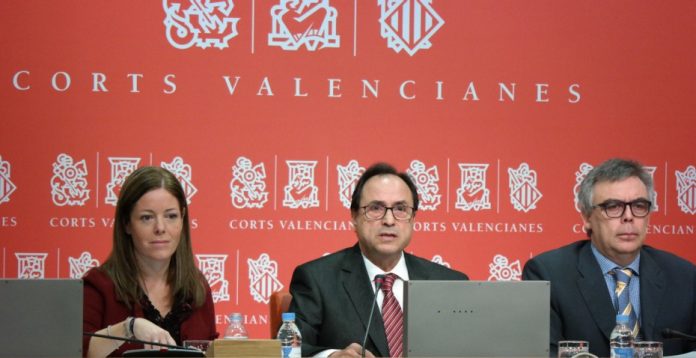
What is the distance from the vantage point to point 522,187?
4.84 metres

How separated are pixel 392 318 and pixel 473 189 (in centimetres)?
129

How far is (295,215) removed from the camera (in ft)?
15.6

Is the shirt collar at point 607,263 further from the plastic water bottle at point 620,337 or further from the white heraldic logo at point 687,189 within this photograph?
the white heraldic logo at point 687,189

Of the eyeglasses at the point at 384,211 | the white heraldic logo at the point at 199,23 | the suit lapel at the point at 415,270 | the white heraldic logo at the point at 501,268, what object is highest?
the white heraldic logo at the point at 199,23

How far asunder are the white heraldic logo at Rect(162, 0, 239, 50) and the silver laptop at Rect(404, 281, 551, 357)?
2047mm

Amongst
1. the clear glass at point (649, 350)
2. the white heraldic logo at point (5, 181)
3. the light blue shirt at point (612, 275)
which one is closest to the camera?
the clear glass at point (649, 350)

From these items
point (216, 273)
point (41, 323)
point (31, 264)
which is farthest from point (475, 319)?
point (31, 264)

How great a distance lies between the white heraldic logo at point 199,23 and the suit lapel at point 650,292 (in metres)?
2.01

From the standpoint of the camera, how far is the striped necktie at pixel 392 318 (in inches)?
143

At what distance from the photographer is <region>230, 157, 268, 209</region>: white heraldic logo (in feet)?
15.4

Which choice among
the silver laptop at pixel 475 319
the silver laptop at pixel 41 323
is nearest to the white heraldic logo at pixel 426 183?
the silver laptop at pixel 475 319

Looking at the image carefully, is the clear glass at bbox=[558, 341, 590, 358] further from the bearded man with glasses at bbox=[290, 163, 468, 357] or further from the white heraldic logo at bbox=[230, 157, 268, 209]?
the white heraldic logo at bbox=[230, 157, 268, 209]

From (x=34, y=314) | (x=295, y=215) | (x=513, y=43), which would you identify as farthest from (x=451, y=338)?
(x=513, y=43)

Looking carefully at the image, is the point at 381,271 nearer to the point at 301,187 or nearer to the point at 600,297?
the point at 600,297
